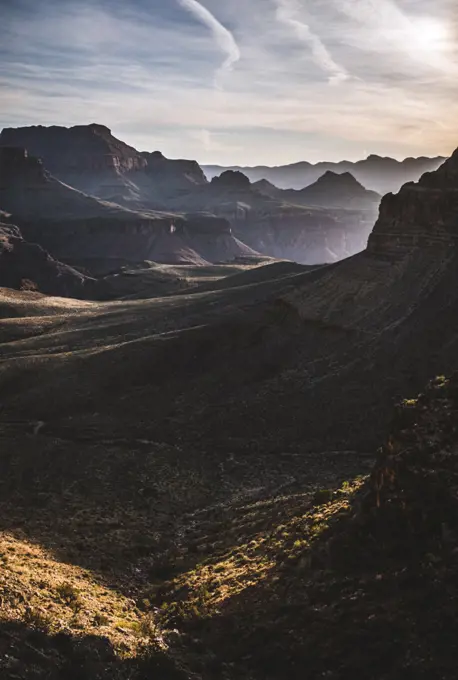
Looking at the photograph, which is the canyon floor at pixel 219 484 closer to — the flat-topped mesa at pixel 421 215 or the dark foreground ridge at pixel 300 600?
the dark foreground ridge at pixel 300 600

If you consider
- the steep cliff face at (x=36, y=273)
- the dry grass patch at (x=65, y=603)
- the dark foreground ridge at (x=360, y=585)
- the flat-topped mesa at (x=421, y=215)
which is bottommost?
the dry grass patch at (x=65, y=603)

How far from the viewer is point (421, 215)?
55.3 m

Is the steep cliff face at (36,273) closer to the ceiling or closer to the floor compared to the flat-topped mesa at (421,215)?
closer to the floor

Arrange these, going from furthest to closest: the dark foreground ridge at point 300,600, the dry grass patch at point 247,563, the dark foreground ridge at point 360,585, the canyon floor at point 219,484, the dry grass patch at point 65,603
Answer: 1. the dry grass patch at point 247,563
2. the dry grass patch at point 65,603
3. the canyon floor at point 219,484
4. the dark foreground ridge at point 300,600
5. the dark foreground ridge at point 360,585

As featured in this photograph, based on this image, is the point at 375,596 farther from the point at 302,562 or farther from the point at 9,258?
the point at 9,258

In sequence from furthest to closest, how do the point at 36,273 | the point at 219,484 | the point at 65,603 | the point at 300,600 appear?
the point at 36,273 < the point at 219,484 < the point at 65,603 < the point at 300,600

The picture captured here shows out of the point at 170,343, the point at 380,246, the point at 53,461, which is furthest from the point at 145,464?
the point at 380,246

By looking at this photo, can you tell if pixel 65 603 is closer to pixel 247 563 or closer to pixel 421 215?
pixel 247 563

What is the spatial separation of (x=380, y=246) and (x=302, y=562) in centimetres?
4119

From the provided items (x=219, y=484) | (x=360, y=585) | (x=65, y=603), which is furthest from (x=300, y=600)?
(x=219, y=484)

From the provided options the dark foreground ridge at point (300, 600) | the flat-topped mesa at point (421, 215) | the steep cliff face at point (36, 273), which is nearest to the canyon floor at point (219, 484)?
the dark foreground ridge at point (300, 600)

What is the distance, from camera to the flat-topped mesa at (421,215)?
53.3 meters

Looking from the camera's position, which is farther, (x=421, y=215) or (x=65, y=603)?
(x=421, y=215)

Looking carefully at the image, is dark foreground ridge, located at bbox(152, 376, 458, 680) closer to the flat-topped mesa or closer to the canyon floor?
the canyon floor
